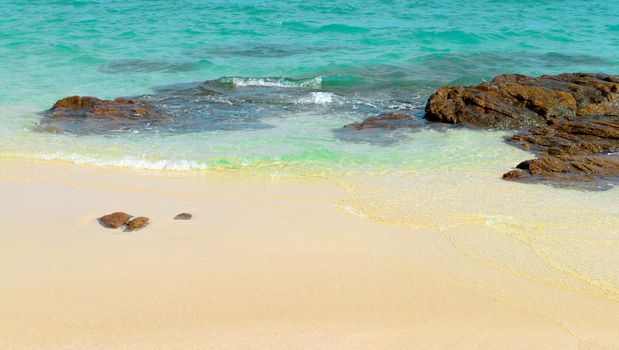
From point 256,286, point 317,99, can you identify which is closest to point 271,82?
point 317,99

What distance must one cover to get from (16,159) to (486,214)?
23.1 feet

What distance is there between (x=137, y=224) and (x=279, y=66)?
41.0ft

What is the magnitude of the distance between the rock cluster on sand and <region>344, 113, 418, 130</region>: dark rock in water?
586 centimetres

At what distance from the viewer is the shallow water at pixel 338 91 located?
8.59 meters

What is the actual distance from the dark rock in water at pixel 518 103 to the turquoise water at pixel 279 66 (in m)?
0.73

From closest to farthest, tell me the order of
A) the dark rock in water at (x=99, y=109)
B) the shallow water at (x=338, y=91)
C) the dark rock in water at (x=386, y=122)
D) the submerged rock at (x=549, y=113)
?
1. the shallow water at (x=338, y=91)
2. the submerged rock at (x=549, y=113)
3. the dark rock in water at (x=386, y=122)
4. the dark rock in water at (x=99, y=109)

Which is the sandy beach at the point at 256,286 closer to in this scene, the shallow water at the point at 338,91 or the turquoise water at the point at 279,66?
the shallow water at the point at 338,91

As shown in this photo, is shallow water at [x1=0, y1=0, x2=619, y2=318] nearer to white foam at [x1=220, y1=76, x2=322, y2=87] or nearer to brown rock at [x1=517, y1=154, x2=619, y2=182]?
white foam at [x1=220, y1=76, x2=322, y2=87]

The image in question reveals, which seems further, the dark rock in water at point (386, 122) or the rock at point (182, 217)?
the dark rock in water at point (386, 122)

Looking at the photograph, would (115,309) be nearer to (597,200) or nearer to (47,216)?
(47,216)

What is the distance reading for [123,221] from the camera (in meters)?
8.11

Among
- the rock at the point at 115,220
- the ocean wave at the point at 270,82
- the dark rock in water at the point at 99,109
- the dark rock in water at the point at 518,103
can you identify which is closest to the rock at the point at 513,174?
the dark rock in water at the point at 518,103

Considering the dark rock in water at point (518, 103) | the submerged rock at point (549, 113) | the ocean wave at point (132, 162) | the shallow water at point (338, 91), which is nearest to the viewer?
the shallow water at point (338, 91)

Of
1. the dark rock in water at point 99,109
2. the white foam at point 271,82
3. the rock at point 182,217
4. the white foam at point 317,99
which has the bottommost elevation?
the white foam at point 271,82
